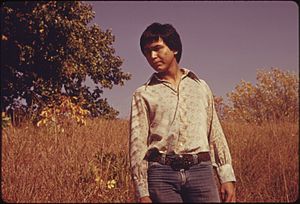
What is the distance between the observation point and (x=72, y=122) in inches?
201

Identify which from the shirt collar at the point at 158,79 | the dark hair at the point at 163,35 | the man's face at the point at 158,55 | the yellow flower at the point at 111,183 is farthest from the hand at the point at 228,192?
the yellow flower at the point at 111,183

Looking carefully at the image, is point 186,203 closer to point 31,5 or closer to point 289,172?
point 289,172

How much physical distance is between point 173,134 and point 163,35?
717 millimetres

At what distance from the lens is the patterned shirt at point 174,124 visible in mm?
2271

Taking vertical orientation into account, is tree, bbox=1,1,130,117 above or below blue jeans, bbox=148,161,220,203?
above

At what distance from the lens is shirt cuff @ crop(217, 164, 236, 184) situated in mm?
2359

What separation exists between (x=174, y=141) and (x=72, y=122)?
10.3 ft

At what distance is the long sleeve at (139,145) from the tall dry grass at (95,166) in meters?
1.51

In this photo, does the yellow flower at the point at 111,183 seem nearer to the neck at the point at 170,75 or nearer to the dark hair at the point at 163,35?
the neck at the point at 170,75

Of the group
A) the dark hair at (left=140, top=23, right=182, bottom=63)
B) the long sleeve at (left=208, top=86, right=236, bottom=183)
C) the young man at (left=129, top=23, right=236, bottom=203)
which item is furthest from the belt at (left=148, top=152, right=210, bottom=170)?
the dark hair at (left=140, top=23, right=182, bottom=63)

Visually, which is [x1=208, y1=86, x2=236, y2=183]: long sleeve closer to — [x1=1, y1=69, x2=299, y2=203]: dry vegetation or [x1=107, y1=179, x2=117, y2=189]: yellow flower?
[x1=1, y1=69, x2=299, y2=203]: dry vegetation

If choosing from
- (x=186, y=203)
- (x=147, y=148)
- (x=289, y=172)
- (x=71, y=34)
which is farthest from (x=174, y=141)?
(x=71, y=34)

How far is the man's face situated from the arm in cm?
41

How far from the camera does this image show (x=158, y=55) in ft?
7.84
